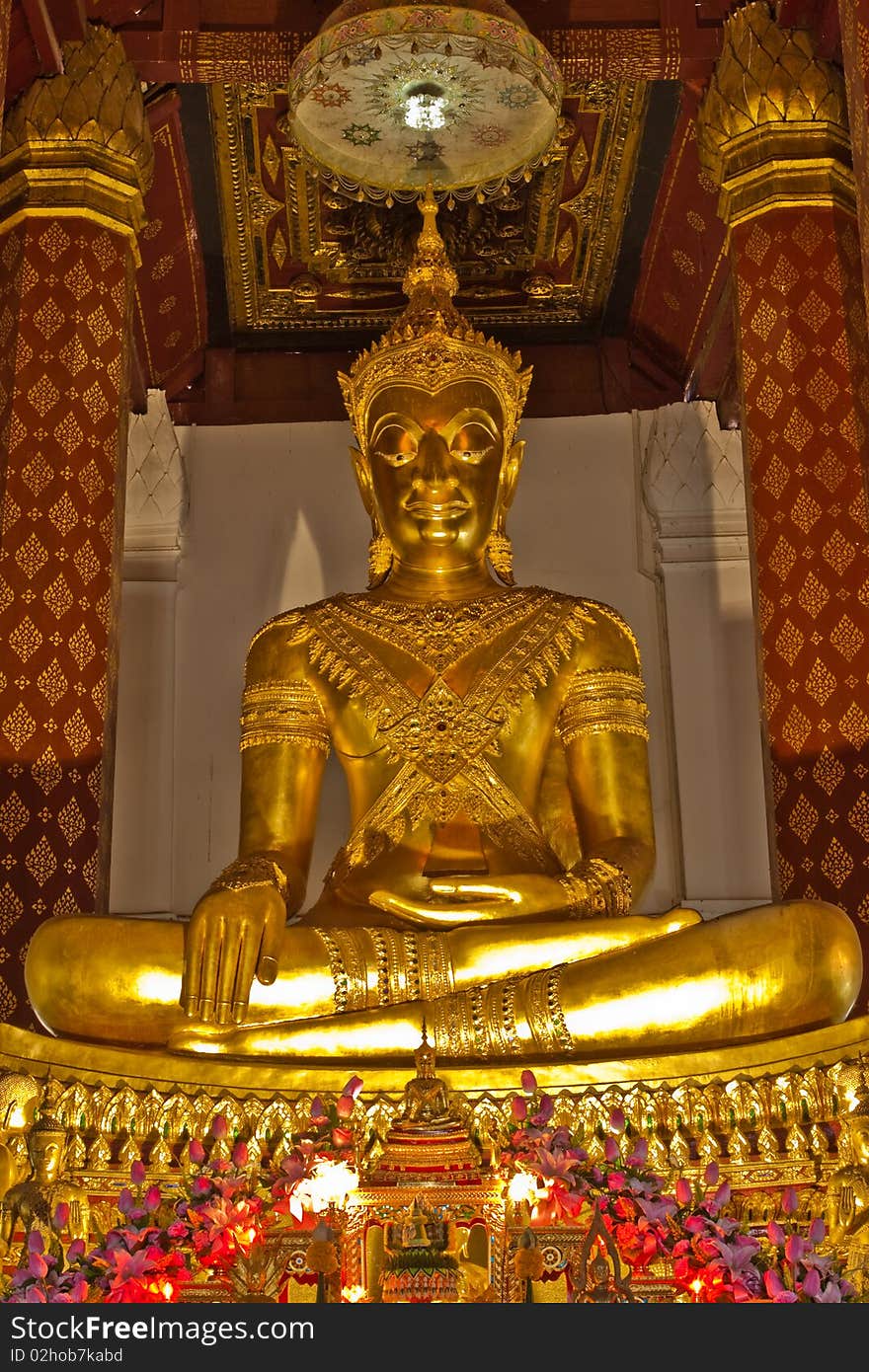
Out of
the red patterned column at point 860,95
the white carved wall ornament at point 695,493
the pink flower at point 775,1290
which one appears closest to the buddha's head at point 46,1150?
the pink flower at point 775,1290

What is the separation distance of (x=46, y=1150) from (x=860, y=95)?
93.4 inches

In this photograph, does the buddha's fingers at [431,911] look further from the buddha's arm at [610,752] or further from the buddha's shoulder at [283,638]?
the buddha's shoulder at [283,638]

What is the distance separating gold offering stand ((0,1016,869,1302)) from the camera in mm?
3111

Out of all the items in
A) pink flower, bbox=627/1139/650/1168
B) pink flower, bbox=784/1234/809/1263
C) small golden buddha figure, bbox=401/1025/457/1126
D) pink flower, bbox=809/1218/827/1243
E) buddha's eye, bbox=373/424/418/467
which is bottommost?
pink flower, bbox=784/1234/809/1263

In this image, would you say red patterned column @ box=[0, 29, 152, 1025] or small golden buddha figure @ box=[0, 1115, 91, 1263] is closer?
small golden buddha figure @ box=[0, 1115, 91, 1263]

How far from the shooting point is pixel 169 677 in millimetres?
5488

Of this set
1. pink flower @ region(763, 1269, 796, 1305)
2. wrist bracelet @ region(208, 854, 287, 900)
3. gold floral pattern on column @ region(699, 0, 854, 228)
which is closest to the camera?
pink flower @ region(763, 1269, 796, 1305)

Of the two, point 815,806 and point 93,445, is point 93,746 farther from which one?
point 815,806

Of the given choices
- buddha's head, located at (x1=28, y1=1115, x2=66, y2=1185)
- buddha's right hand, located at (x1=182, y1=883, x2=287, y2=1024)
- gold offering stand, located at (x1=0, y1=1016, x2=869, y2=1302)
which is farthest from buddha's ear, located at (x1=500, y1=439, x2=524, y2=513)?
buddha's head, located at (x1=28, y1=1115, x2=66, y2=1185)

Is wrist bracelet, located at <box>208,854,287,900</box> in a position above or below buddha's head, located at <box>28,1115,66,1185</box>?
above

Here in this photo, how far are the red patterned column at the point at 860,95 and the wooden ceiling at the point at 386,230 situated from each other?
3.47ft

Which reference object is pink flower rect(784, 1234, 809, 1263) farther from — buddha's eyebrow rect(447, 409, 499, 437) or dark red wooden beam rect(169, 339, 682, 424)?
dark red wooden beam rect(169, 339, 682, 424)

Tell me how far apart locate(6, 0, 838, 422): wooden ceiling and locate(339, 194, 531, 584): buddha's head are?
0.59 meters

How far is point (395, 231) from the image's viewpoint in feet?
18.0
